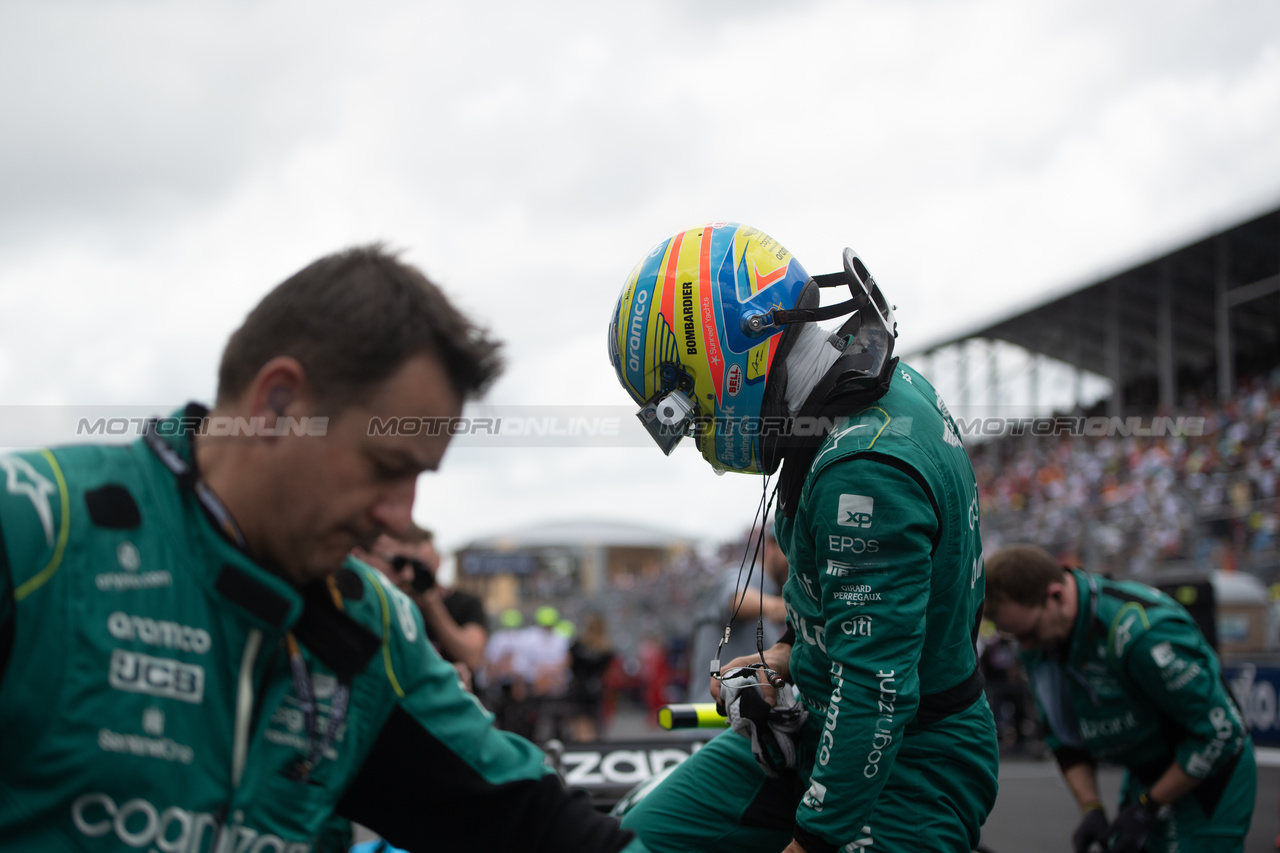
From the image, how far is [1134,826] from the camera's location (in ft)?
10.8

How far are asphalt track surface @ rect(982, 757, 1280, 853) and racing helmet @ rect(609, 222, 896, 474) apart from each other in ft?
10.4

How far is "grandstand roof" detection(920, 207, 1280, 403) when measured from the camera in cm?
1998

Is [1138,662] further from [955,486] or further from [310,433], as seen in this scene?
[310,433]

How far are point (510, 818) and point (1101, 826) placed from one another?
10.2ft

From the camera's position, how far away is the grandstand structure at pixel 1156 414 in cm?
1096

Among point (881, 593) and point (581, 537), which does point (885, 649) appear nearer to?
point (881, 593)

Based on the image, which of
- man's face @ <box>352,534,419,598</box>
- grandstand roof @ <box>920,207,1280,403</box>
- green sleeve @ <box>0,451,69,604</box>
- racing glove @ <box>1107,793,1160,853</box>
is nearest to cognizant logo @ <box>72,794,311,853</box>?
green sleeve @ <box>0,451,69,604</box>

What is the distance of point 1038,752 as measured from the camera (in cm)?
1022

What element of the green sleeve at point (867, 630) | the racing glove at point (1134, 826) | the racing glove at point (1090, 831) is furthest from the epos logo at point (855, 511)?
the racing glove at point (1090, 831)

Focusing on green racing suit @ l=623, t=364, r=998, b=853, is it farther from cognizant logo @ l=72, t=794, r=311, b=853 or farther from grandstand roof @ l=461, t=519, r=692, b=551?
grandstand roof @ l=461, t=519, r=692, b=551

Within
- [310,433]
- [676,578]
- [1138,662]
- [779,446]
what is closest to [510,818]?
[310,433]

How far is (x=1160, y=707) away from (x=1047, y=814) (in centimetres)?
267

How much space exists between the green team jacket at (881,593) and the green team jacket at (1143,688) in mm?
1719

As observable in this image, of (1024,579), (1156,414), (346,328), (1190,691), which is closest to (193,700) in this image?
(346,328)
